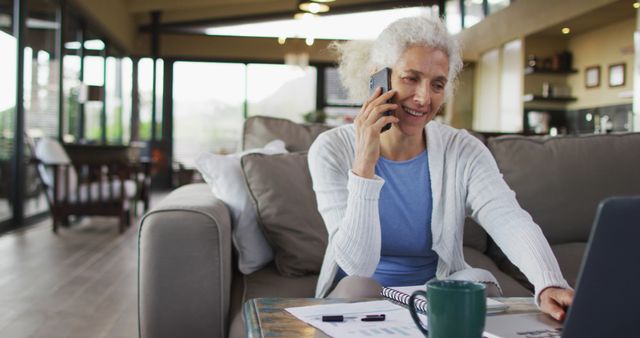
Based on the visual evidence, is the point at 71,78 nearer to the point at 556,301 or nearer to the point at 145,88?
the point at 145,88

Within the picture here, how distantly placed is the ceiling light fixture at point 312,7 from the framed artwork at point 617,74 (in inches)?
141

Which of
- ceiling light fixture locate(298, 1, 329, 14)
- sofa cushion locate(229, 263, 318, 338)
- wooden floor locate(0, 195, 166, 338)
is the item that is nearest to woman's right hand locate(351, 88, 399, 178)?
sofa cushion locate(229, 263, 318, 338)

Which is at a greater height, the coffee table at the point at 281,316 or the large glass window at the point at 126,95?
the large glass window at the point at 126,95

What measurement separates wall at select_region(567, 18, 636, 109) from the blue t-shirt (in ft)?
19.8

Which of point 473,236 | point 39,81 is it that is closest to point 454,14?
point 39,81

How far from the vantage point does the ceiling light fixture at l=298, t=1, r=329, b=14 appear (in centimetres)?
843

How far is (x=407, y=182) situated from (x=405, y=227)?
12cm

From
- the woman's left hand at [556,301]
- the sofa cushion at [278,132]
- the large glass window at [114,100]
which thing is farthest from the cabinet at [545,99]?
the woman's left hand at [556,301]

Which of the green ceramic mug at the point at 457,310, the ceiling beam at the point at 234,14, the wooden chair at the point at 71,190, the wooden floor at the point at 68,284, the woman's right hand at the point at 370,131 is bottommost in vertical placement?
the wooden floor at the point at 68,284

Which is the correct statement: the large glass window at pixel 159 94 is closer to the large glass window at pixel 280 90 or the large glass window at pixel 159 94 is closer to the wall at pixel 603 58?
the large glass window at pixel 280 90

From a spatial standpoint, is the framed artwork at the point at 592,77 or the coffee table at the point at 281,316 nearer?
the coffee table at the point at 281,316

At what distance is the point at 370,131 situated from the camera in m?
1.55

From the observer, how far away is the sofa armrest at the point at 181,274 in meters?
1.62

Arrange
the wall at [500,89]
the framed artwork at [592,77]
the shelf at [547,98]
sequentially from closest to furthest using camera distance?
the framed artwork at [592,77] < the shelf at [547,98] < the wall at [500,89]
